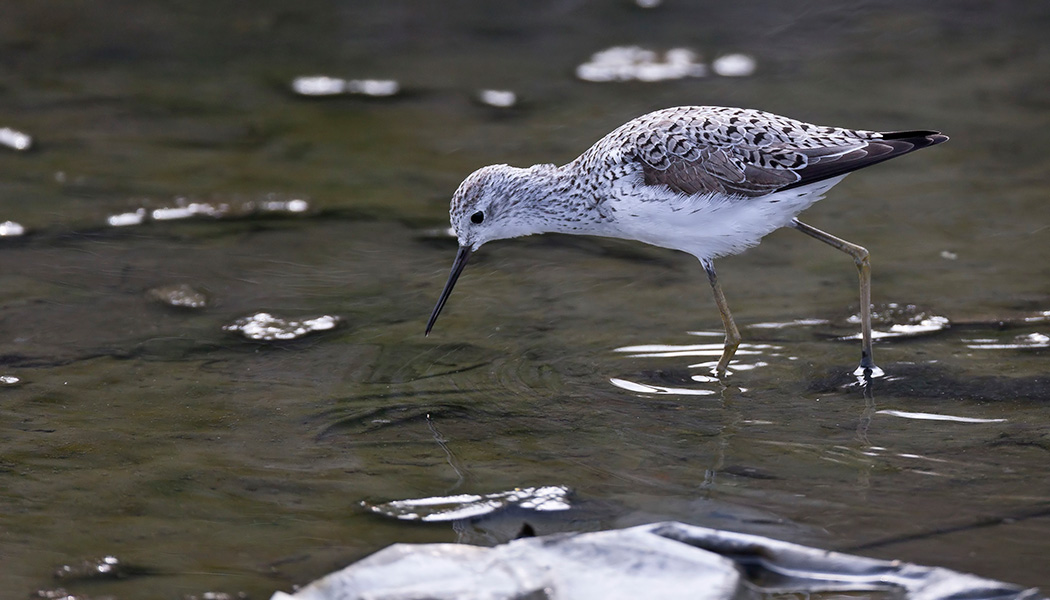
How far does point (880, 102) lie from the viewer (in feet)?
31.4

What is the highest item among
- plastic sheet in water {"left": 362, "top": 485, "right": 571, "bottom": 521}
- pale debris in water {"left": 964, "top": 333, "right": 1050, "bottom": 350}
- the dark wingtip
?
the dark wingtip

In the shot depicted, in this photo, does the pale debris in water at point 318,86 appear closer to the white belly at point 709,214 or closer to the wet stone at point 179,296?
the wet stone at point 179,296

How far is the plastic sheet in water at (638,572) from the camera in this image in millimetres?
3824

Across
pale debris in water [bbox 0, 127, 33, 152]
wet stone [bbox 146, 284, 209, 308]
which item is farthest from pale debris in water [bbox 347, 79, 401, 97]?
wet stone [bbox 146, 284, 209, 308]

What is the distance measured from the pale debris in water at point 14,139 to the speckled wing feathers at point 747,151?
5.49 m

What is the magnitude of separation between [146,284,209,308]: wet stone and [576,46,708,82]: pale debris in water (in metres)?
4.89

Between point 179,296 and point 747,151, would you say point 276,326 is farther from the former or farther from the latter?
point 747,151

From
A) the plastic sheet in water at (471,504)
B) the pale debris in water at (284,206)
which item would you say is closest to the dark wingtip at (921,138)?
the plastic sheet in water at (471,504)

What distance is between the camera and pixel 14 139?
9.24 metres

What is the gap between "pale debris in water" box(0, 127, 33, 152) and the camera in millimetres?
9117

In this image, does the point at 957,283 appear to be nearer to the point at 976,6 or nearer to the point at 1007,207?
the point at 1007,207

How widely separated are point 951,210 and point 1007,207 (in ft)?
1.22

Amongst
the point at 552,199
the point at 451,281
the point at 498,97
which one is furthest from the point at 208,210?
the point at 498,97

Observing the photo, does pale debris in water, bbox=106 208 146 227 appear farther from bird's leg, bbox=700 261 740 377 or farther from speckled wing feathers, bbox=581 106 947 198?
bird's leg, bbox=700 261 740 377
